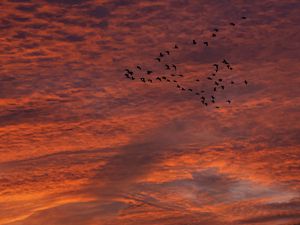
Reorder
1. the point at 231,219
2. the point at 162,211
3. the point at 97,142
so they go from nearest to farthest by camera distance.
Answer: the point at 97,142 → the point at 162,211 → the point at 231,219

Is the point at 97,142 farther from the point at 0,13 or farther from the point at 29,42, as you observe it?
the point at 0,13

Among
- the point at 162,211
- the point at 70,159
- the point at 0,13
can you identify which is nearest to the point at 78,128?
the point at 70,159

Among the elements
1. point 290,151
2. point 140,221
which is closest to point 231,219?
point 140,221

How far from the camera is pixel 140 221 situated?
65562 millimetres

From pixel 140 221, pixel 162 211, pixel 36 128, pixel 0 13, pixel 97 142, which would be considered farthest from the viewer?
pixel 140 221

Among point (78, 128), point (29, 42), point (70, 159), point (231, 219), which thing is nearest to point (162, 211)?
point (231, 219)

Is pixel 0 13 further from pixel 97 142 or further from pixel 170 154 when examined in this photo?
pixel 170 154

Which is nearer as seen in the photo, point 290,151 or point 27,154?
point 27,154

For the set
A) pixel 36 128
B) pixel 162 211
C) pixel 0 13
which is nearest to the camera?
pixel 0 13

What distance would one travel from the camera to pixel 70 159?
119ft

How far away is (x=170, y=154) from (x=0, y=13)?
70.6 feet

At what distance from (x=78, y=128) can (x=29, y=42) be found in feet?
33.0

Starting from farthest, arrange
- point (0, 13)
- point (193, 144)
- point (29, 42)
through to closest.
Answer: point (193, 144) → point (29, 42) → point (0, 13)

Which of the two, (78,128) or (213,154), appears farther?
(213,154)
